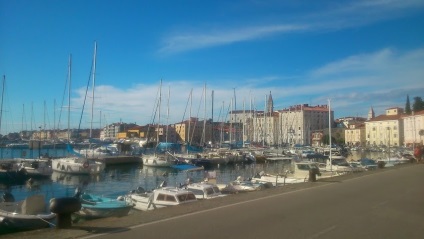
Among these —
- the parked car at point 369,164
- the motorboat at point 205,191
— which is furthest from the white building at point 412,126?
the motorboat at point 205,191

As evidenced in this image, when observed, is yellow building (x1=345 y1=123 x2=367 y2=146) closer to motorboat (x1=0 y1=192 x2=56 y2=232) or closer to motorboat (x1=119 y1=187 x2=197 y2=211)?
motorboat (x1=119 y1=187 x2=197 y2=211)

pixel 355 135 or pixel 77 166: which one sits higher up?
pixel 355 135

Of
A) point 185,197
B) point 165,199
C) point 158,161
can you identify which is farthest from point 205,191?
point 158,161

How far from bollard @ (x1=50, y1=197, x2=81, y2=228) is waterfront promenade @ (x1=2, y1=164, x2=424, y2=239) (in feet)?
0.84

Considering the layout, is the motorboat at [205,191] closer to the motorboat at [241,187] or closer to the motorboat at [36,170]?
the motorboat at [241,187]

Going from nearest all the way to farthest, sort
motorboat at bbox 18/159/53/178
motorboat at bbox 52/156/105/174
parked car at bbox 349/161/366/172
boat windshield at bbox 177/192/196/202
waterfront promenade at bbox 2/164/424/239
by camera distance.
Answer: waterfront promenade at bbox 2/164/424/239 → boat windshield at bbox 177/192/196/202 → parked car at bbox 349/161/366/172 → motorboat at bbox 18/159/53/178 → motorboat at bbox 52/156/105/174

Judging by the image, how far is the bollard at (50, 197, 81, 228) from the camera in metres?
9.20

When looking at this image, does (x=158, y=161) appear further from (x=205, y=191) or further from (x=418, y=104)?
(x=418, y=104)

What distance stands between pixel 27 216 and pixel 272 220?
1214 cm

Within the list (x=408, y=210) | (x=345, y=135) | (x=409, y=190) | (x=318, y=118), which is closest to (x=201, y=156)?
(x=409, y=190)

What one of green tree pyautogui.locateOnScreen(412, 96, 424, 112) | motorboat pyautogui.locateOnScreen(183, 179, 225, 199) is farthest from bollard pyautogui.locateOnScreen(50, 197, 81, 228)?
green tree pyautogui.locateOnScreen(412, 96, 424, 112)

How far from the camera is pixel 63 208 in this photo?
929cm

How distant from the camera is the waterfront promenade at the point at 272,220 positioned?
9109 millimetres

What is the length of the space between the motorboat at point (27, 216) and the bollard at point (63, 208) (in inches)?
290
